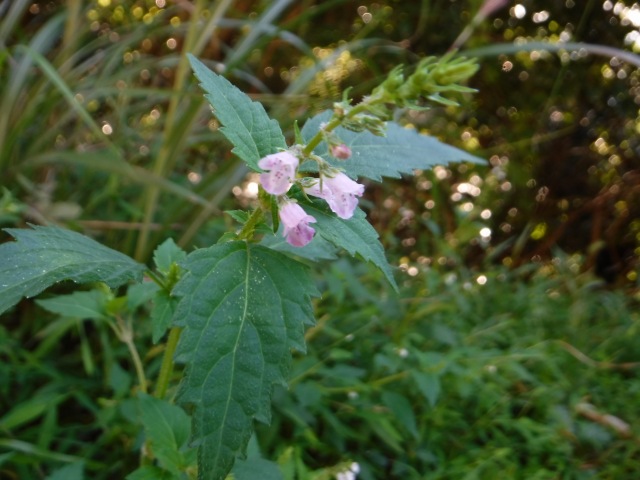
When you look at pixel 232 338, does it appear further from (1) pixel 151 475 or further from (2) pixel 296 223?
(1) pixel 151 475

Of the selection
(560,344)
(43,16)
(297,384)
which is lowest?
(560,344)

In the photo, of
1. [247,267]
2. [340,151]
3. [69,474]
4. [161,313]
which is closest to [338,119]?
[340,151]

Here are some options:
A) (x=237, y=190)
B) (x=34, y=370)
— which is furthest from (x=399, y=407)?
(x=237, y=190)

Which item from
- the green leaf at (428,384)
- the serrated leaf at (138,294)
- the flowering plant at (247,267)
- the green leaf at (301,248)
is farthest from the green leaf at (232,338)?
the green leaf at (428,384)

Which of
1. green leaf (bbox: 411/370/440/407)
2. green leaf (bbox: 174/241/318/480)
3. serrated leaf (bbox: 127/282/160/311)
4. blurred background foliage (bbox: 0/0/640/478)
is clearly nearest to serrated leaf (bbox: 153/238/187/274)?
serrated leaf (bbox: 127/282/160/311)

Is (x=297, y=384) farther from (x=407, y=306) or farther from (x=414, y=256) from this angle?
(x=414, y=256)

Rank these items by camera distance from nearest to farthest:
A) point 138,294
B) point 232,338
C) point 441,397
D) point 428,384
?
point 232,338 < point 138,294 < point 428,384 < point 441,397
